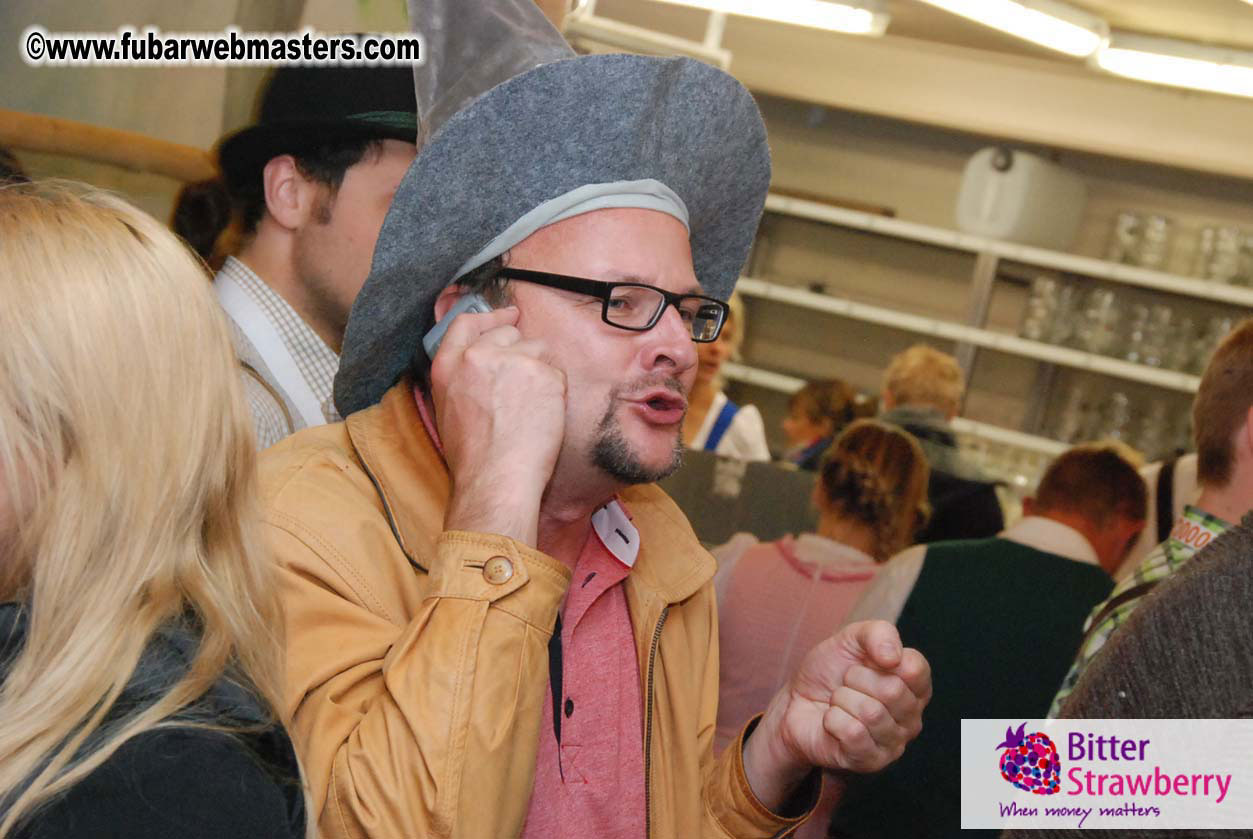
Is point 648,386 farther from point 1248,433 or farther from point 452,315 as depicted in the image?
point 1248,433

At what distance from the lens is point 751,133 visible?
61.9 inches

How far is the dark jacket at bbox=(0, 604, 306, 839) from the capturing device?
836 millimetres

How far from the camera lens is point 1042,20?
4.27m

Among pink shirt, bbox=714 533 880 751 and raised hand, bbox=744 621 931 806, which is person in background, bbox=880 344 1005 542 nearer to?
pink shirt, bbox=714 533 880 751

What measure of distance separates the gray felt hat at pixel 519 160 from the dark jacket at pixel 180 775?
1.86 ft

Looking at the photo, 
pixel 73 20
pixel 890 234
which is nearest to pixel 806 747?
pixel 73 20

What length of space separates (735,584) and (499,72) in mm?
1618

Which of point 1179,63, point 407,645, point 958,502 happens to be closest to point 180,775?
A: point 407,645

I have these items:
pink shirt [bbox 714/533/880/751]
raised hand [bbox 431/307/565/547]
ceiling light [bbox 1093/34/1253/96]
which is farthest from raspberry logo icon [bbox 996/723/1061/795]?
ceiling light [bbox 1093/34/1253/96]

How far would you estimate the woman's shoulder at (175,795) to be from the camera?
0.83 meters

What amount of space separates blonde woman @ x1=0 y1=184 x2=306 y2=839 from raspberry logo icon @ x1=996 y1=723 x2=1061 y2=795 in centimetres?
78

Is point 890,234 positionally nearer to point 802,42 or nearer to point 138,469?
point 802,42

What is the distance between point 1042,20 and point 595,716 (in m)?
3.68

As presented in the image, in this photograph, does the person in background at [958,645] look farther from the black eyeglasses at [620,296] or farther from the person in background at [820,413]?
the person in background at [820,413]
